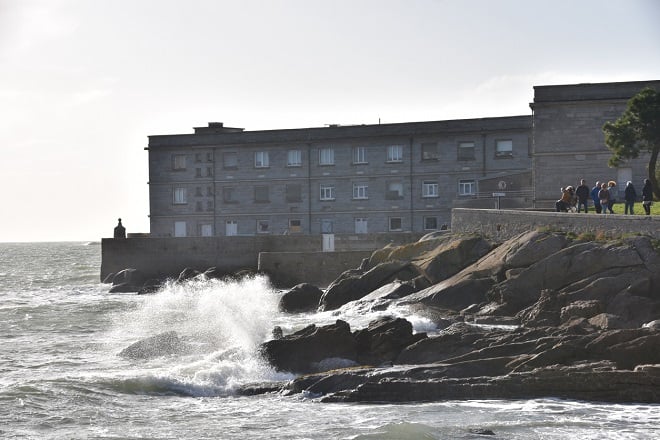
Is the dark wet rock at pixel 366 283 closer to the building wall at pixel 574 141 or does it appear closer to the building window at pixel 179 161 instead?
the building wall at pixel 574 141

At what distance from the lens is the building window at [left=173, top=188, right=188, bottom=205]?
7525 centimetres

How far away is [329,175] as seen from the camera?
7206 centimetres

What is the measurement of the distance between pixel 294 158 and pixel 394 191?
6.95 metres

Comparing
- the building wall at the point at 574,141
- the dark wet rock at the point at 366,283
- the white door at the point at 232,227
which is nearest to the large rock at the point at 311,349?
the dark wet rock at the point at 366,283

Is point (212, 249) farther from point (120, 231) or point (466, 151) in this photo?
point (466, 151)

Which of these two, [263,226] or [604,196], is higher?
[604,196]

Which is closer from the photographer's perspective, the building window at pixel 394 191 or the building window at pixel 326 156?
the building window at pixel 394 191

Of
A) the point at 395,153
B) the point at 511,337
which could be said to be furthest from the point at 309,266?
the point at 511,337

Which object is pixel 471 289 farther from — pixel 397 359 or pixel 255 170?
pixel 255 170

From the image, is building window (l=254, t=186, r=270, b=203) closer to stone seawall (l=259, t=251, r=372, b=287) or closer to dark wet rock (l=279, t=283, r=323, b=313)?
stone seawall (l=259, t=251, r=372, b=287)

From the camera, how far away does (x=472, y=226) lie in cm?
4703

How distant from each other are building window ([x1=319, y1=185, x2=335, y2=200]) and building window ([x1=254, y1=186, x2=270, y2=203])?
12.1 ft

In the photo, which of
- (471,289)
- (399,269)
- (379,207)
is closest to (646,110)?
(399,269)

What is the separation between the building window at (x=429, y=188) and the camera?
2758 inches
